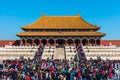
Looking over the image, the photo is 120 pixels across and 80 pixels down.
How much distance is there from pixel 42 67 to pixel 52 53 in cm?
2279

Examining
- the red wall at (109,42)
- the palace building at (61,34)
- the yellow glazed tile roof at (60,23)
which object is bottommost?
the red wall at (109,42)

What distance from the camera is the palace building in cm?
7944

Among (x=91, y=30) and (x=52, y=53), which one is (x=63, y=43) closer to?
(x=91, y=30)

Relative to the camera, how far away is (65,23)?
275ft

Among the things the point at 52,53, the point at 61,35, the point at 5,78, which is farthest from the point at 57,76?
the point at 61,35

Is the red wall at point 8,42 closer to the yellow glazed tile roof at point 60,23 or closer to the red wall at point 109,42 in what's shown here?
the yellow glazed tile roof at point 60,23

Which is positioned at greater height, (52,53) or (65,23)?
(65,23)

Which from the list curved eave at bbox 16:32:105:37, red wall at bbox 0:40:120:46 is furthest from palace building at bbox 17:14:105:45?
red wall at bbox 0:40:120:46

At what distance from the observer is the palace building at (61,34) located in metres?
79.4

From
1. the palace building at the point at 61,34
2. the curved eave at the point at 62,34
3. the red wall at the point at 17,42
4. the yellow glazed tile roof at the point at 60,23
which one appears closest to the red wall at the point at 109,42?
the red wall at the point at 17,42

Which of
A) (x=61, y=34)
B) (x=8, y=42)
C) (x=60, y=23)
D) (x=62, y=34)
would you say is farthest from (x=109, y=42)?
(x=8, y=42)

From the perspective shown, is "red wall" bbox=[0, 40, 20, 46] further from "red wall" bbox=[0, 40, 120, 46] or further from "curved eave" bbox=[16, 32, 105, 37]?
"curved eave" bbox=[16, 32, 105, 37]

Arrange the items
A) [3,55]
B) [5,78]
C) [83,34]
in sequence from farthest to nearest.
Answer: [83,34] < [3,55] < [5,78]

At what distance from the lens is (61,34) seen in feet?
261
